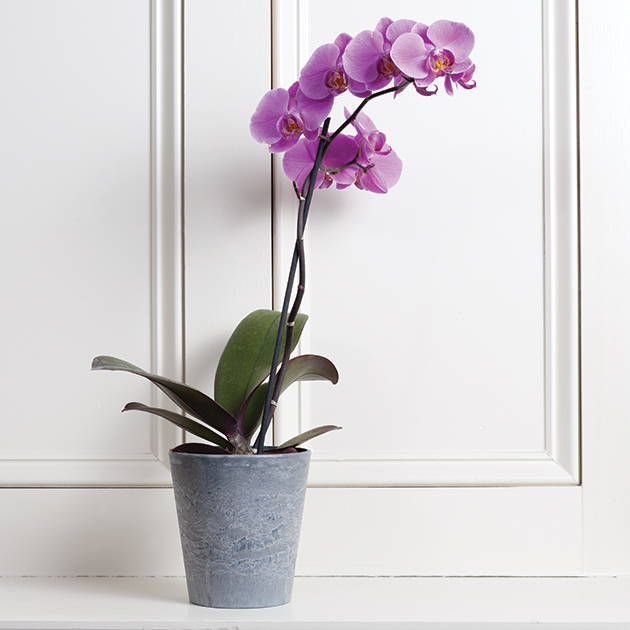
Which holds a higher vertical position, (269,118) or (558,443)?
(269,118)

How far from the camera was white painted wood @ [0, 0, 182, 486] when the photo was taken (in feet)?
3.08

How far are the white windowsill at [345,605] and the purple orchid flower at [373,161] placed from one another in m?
0.39

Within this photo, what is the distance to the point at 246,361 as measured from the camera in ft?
2.75

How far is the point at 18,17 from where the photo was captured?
96 cm

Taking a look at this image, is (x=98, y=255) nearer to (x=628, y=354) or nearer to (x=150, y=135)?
(x=150, y=135)

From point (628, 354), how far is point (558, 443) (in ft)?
0.39

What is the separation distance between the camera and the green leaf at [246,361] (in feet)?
2.73

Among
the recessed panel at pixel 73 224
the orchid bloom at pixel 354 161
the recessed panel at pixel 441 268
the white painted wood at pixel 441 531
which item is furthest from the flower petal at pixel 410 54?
the white painted wood at pixel 441 531

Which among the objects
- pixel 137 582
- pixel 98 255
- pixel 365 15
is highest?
pixel 365 15

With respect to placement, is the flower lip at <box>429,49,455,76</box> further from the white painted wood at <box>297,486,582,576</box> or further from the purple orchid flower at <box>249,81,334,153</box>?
the white painted wood at <box>297,486,582,576</box>

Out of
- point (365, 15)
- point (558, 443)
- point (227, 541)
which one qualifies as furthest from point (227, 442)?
point (365, 15)

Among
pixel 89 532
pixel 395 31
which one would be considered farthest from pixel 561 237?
pixel 89 532

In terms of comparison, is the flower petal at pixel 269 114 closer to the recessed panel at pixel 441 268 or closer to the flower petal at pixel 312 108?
the flower petal at pixel 312 108

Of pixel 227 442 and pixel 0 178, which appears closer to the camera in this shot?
pixel 227 442
